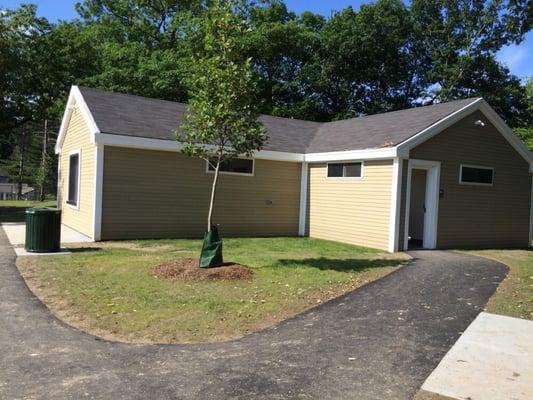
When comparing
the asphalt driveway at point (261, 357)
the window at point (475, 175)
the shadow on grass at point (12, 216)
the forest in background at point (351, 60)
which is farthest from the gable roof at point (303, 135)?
the forest in background at point (351, 60)

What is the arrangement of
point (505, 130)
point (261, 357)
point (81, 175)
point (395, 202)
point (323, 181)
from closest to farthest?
1. point (261, 357)
2. point (395, 202)
3. point (81, 175)
4. point (505, 130)
5. point (323, 181)

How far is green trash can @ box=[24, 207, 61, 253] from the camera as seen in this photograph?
10523 mm

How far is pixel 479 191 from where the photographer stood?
1485 centimetres

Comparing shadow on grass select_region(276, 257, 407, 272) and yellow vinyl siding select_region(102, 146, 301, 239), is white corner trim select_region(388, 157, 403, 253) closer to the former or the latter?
shadow on grass select_region(276, 257, 407, 272)

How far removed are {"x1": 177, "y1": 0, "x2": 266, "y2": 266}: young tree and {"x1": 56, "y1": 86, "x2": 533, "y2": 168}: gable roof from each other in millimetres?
3684

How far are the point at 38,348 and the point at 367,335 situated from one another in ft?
11.7

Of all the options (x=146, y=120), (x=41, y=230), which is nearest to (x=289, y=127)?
(x=146, y=120)

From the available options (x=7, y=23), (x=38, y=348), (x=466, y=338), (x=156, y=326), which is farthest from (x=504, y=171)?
(x=7, y=23)

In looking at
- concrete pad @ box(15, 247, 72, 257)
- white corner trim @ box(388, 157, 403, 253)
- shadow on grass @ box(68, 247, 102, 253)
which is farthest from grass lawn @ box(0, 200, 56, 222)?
white corner trim @ box(388, 157, 403, 253)

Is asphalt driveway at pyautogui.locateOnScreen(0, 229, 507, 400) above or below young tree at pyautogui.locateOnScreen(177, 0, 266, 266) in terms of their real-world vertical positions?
below

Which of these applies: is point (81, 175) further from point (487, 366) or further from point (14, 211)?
point (487, 366)

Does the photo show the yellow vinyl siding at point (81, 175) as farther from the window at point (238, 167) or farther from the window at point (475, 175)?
the window at point (475, 175)

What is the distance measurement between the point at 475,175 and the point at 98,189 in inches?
424

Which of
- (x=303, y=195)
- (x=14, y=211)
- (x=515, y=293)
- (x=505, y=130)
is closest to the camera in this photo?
(x=515, y=293)
